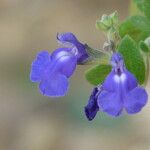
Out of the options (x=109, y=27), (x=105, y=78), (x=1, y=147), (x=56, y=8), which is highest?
(x=56, y=8)

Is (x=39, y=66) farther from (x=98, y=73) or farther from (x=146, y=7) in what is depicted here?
(x=146, y=7)

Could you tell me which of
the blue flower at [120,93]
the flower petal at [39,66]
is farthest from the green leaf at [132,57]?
the flower petal at [39,66]

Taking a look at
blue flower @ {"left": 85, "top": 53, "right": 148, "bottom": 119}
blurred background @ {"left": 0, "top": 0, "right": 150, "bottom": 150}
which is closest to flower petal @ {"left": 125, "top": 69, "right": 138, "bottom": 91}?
blue flower @ {"left": 85, "top": 53, "right": 148, "bottom": 119}

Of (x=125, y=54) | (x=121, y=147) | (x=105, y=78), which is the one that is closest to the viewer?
(x=125, y=54)

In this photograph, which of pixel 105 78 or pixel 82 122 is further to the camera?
pixel 82 122

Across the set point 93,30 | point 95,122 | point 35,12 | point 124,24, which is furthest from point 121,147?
point 124,24

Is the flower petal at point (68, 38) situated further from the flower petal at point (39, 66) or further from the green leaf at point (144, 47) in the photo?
the green leaf at point (144, 47)

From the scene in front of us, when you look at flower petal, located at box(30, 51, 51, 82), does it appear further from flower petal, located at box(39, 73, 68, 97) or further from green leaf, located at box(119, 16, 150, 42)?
green leaf, located at box(119, 16, 150, 42)

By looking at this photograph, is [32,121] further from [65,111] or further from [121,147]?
[121,147]
